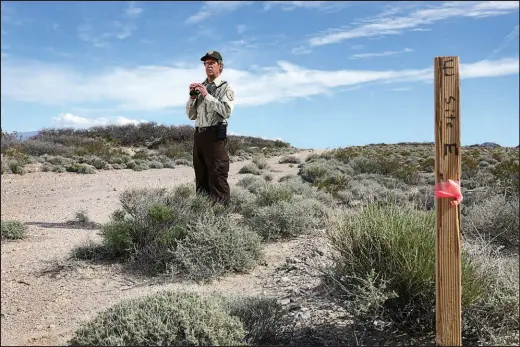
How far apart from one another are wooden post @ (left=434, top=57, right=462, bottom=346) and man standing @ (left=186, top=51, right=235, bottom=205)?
12.7 ft

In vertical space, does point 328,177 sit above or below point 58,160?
below

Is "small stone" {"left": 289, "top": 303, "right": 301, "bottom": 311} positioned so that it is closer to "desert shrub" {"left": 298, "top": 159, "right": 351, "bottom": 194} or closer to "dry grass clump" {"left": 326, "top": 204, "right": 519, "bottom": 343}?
"dry grass clump" {"left": 326, "top": 204, "right": 519, "bottom": 343}

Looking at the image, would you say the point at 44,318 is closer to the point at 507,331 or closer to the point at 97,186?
the point at 507,331

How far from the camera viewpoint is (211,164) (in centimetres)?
723

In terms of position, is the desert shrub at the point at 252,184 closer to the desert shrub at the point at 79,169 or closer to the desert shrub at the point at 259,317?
the desert shrub at the point at 79,169

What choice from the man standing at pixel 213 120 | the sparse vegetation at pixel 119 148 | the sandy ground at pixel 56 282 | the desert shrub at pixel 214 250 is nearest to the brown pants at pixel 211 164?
the man standing at pixel 213 120

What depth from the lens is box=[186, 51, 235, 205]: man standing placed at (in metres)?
7.09

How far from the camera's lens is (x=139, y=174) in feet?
58.6

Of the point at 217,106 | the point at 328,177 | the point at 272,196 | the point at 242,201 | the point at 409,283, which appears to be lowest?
the point at 409,283

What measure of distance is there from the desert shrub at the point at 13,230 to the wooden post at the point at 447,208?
204 inches

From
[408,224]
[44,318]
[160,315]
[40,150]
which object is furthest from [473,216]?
[40,150]

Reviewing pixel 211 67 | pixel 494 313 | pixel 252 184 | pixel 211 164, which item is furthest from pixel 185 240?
pixel 252 184

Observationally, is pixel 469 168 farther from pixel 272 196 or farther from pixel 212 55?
pixel 212 55

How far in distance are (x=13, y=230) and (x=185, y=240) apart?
7.71 feet
